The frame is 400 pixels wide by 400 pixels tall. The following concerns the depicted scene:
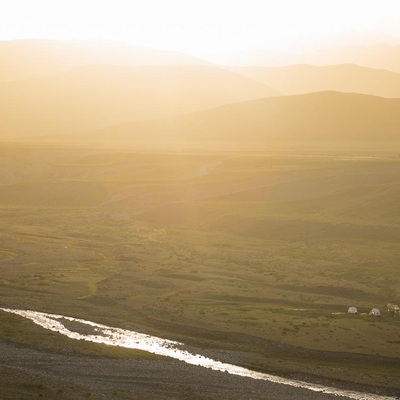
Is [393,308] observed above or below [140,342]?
above

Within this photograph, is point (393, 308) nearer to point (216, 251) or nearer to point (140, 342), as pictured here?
point (140, 342)

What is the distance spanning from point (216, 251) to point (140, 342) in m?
32.1

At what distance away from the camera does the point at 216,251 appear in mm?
76500

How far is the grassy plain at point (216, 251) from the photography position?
151ft

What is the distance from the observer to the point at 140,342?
45.0m

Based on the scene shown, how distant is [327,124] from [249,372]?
163609mm

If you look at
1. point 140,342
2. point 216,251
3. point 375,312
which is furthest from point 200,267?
point 140,342

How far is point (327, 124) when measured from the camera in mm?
198625

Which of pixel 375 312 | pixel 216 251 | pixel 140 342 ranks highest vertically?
pixel 375 312

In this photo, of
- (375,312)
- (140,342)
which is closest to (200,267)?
(375,312)

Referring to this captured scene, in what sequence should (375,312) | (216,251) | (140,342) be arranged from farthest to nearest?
(216,251)
(375,312)
(140,342)

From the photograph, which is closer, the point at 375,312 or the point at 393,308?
the point at 375,312

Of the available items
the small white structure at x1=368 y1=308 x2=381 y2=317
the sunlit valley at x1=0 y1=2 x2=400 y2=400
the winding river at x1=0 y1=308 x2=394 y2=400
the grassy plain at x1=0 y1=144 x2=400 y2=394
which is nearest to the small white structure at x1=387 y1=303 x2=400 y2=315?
the sunlit valley at x1=0 y1=2 x2=400 y2=400

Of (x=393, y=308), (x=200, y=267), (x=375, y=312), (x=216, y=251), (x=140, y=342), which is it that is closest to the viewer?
(x=140, y=342)
